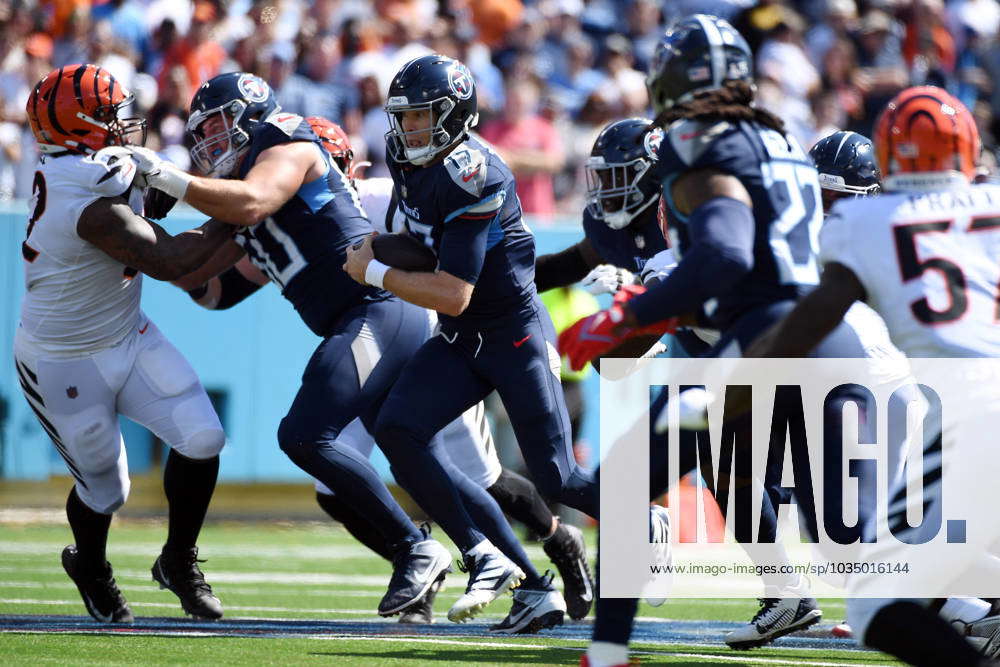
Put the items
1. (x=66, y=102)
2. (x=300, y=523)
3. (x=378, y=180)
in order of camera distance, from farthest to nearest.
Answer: (x=300, y=523)
(x=378, y=180)
(x=66, y=102)

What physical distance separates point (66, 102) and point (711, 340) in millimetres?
2580

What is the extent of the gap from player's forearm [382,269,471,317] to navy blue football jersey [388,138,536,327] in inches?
1.8

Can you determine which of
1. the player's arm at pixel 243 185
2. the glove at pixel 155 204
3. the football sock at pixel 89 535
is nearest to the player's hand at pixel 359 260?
the player's arm at pixel 243 185

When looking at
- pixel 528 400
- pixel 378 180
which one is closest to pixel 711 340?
pixel 528 400

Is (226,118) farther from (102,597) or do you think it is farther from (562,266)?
(102,597)

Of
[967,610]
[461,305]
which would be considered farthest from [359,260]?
[967,610]

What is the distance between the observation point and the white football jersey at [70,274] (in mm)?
5680

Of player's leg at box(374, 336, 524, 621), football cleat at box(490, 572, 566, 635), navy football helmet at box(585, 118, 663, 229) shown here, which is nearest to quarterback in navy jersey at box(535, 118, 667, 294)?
navy football helmet at box(585, 118, 663, 229)

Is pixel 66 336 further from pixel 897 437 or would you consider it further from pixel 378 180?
pixel 897 437

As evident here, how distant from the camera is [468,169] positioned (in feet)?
17.6

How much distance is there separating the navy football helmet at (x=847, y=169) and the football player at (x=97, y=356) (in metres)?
2.38

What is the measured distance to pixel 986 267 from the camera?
3.83 m

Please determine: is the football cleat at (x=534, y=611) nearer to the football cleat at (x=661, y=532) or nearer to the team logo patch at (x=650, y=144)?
the football cleat at (x=661, y=532)

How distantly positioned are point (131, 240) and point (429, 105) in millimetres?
1213
